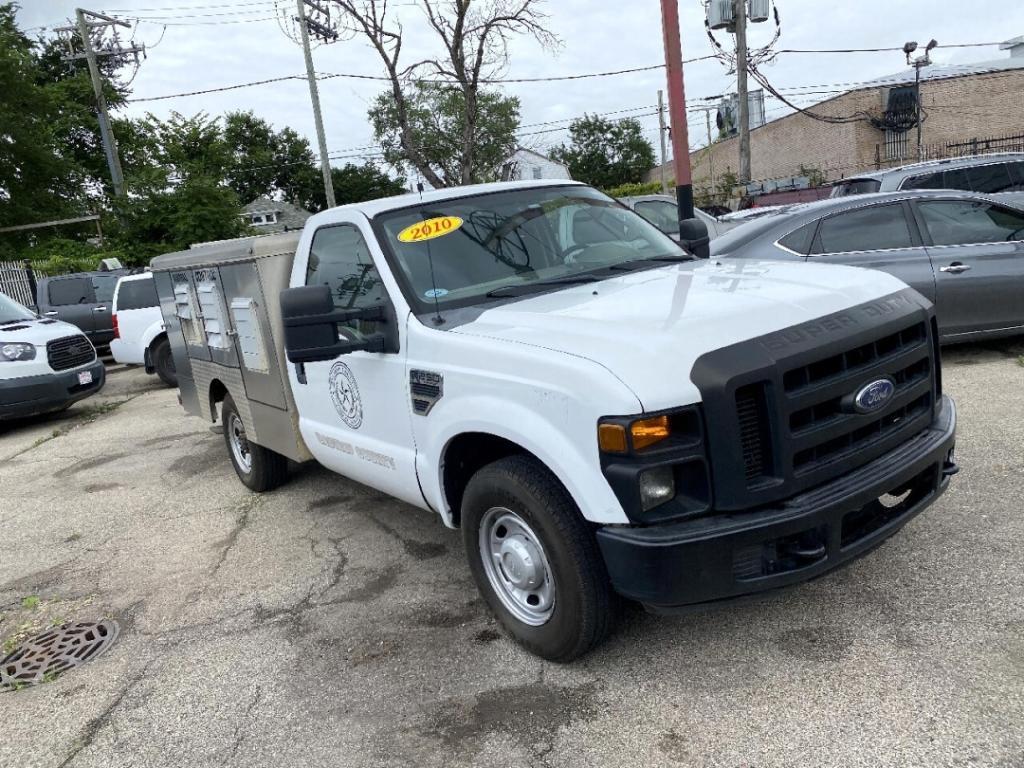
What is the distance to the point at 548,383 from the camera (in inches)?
110

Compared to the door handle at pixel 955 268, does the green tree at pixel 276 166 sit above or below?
above

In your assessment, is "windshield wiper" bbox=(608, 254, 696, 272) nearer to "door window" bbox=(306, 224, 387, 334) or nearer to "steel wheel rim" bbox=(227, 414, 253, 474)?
"door window" bbox=(306, 224, 387, 334)

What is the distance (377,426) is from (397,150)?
56.5 m

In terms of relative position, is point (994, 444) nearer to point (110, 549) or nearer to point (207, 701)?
point (207, 701)

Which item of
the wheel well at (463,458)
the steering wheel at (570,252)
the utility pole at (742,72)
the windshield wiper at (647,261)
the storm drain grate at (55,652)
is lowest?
the storm drain grate at (55,652)

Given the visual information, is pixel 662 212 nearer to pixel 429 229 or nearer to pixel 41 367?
pixel 41 367

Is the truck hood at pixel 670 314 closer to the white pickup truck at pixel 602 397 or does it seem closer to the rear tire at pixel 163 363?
the white pickup truck at pixel 602 397

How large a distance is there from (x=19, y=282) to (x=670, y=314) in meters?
22.6

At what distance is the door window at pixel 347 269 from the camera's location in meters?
3.89

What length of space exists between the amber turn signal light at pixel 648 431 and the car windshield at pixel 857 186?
28.1ft

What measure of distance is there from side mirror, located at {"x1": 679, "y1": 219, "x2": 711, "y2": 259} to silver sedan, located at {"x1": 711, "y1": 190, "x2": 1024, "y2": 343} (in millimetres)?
2305

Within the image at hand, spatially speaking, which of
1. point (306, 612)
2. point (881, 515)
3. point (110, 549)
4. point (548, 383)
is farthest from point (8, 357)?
point (881, 515)

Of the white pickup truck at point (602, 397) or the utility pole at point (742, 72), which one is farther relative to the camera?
the utility pole at point (742, 72)

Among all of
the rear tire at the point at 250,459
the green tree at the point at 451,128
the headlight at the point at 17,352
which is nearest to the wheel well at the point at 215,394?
the rear tire at the point at 250,459
